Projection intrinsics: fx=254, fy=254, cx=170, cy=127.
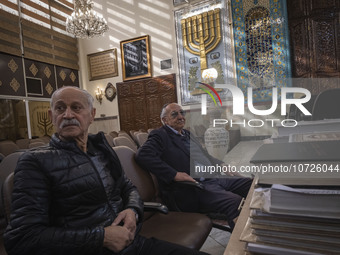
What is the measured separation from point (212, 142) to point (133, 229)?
3388mm

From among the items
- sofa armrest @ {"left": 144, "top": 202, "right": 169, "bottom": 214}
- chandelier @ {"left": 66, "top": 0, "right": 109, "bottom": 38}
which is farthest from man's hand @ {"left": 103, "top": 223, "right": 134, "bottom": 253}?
chandelier @ {"left": 66, "top": 0, "right": 109, "bottom": 38}

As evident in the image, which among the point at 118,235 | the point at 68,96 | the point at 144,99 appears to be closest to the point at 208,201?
the point at 118,235

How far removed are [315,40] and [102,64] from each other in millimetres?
7402

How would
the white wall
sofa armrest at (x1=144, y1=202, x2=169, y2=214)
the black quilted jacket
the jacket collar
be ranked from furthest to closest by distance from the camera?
the white wall < the jacket collar < sofa armrest at (x1=144, y1=202, x2=169, y2=214) < the black quilted jacket

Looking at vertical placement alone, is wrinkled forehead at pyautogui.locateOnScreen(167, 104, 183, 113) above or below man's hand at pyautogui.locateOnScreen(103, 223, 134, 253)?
above

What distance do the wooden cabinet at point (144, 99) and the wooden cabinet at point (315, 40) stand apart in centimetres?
397

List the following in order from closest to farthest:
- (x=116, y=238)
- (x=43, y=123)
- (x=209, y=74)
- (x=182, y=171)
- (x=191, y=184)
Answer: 1. (x=116, y=238)
2. (x=191, y=184)
3. (x=182, y=171)
4. (x=209, y=74)
5. (x=43, y=123)

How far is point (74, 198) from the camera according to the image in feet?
3.40

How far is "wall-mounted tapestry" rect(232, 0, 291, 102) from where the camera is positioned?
24.7ft

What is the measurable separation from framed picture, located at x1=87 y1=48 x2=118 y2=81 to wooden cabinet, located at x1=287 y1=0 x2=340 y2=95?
6186mm

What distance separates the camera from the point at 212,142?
14.3ft

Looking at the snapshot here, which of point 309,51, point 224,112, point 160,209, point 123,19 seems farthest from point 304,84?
point 160,209

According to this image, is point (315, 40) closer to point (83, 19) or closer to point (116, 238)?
point (83, 19)

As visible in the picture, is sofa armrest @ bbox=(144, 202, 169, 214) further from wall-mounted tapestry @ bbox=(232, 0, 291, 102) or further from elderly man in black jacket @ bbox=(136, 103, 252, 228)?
wall-mounted tapestry @ bbox=(232, 0, 291, 102)
